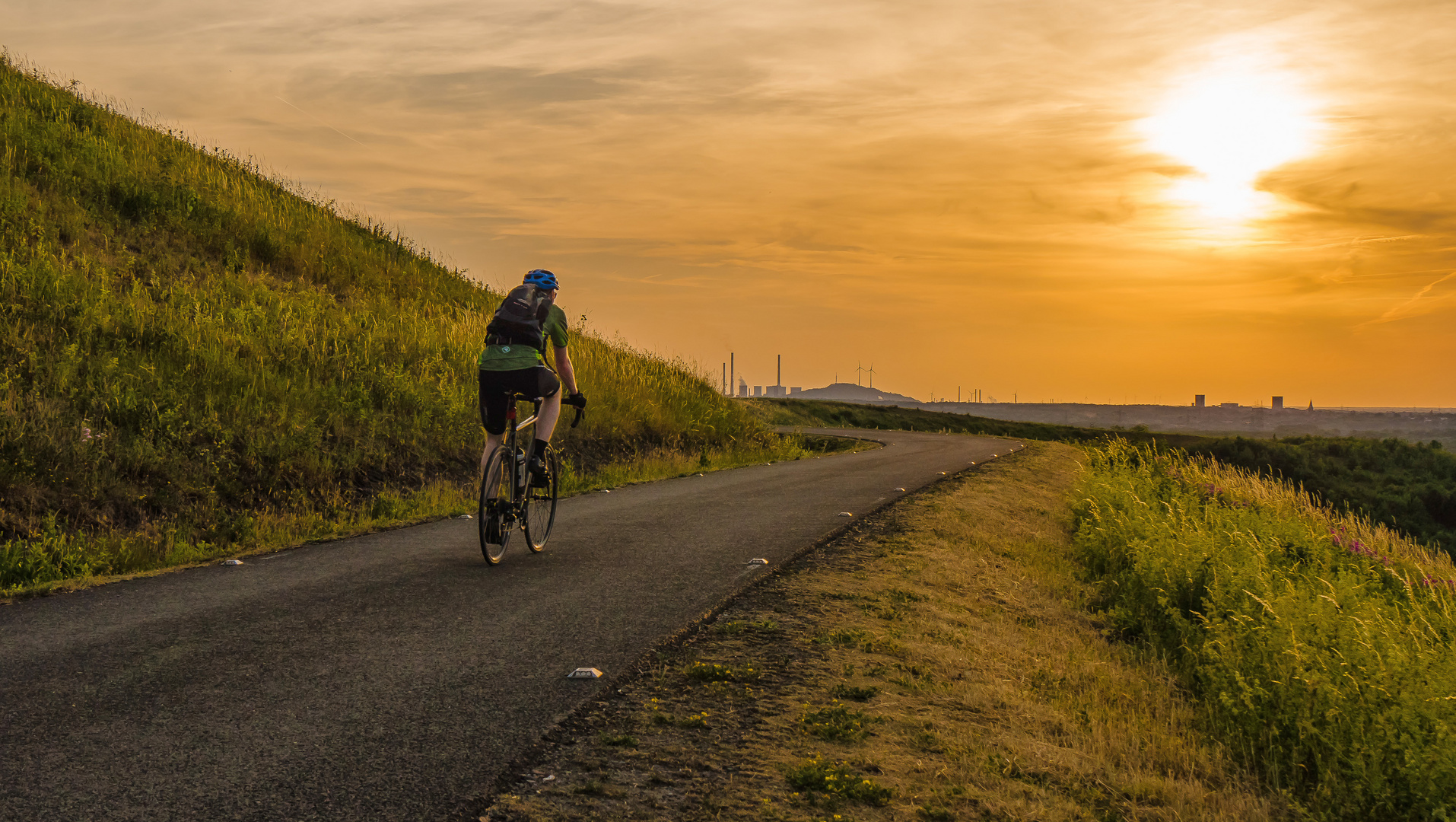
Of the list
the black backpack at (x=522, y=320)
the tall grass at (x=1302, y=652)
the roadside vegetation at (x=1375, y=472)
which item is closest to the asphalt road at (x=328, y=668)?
the black backpack at (x=522, y=320)

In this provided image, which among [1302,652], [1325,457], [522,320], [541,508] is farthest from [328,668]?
[1325,457]

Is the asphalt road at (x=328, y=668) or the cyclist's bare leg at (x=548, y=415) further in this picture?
the cyclist's bare leg at (x=548, y=415)

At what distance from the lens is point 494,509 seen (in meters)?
8.19

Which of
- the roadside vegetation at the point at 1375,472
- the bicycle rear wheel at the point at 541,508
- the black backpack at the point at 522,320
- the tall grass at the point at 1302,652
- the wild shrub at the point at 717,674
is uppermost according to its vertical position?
the black backpack at the point at 522,320

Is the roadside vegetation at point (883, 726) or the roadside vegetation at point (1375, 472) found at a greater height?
the roadside vegetation at point (883, 726)

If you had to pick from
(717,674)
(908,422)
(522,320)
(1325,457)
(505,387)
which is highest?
(522,320)

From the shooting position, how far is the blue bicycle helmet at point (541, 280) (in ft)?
26.3

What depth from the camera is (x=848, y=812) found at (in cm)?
385

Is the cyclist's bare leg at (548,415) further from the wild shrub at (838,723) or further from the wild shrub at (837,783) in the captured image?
the wild shrub at (837,783)

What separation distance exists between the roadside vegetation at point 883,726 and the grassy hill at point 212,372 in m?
5.74

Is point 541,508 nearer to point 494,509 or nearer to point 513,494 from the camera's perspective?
point 513,494

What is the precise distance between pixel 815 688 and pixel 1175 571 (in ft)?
21.7

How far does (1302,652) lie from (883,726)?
156 inches

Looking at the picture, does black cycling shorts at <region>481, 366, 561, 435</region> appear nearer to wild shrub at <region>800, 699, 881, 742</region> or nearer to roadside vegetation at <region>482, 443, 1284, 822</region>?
roadside vegetation at <region>482, 443, 1284, 822</region>
